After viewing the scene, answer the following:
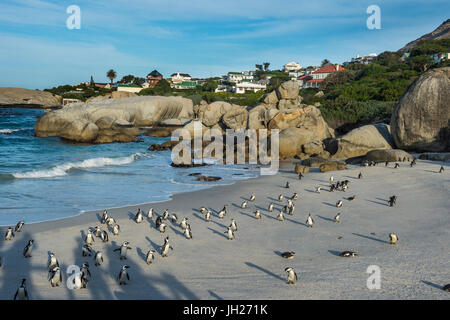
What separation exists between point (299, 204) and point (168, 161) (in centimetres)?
1885

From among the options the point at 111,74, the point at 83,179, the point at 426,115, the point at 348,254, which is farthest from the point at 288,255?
the point at 111,74

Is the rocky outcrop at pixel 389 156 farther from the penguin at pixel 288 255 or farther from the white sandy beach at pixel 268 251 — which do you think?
the penguin at pixel 288 255

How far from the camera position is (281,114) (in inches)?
1506

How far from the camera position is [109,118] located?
60688 mm

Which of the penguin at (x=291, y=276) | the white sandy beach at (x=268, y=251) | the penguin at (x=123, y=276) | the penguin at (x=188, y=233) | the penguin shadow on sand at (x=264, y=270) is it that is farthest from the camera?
the penguin at (x=188, y=233)

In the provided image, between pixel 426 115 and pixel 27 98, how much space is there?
5510 inches

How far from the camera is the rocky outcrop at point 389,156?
85.9 ft

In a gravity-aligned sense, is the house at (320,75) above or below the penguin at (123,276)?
above

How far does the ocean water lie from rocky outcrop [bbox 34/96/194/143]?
244 inches

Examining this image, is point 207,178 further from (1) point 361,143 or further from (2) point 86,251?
(2) point 86,251

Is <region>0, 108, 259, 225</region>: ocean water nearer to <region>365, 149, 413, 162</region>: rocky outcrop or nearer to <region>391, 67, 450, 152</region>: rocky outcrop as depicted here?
<region>365, 149, 413, 162</region>: rocky outcrop

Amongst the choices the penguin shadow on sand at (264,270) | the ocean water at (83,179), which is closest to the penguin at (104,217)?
the ocean water at (83,179)

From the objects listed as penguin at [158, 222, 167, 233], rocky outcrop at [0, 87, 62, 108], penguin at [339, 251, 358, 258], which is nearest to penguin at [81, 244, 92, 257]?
penguin at [158, 222, 167, 233]

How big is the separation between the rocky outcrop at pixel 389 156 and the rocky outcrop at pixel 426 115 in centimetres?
393
